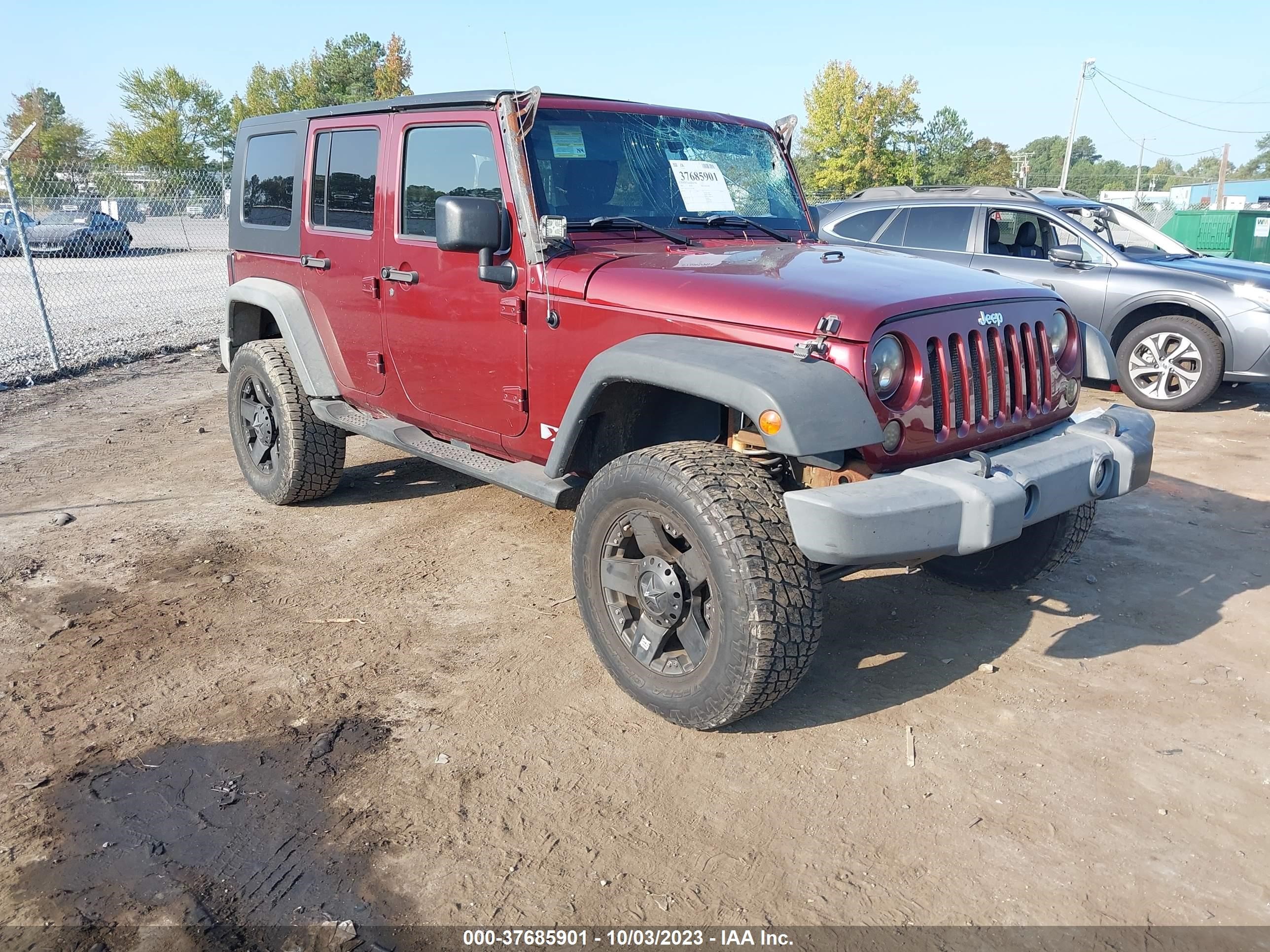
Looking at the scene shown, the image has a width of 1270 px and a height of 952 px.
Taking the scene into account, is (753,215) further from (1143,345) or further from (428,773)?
(1143,345)

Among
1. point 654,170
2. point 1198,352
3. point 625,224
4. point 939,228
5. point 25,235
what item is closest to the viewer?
point 625,224

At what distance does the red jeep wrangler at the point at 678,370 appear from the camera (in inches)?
112

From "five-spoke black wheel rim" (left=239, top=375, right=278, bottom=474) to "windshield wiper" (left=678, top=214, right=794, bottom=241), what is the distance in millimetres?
2622

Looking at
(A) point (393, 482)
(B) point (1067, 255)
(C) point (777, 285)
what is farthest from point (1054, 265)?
(C) point (777, 285)

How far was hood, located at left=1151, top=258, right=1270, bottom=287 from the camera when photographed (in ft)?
25.5

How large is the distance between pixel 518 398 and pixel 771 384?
1.40 metres

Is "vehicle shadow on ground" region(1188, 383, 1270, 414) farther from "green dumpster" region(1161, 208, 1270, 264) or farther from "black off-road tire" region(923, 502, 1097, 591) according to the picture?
"green dumpster" region(1161, 208, 1270, 264)

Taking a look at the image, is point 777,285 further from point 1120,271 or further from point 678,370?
point 1120,271

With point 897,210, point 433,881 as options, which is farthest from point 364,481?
point 897,210

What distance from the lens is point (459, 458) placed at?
4.25 meters

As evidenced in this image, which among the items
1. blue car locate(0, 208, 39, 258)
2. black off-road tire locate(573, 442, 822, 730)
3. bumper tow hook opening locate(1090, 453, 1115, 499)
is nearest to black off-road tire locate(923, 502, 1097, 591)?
bumper tow hook opening locate(1090, 453, 1115, 499)

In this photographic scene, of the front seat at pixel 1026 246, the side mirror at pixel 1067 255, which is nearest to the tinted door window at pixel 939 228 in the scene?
the front seat at pixel 1026 246

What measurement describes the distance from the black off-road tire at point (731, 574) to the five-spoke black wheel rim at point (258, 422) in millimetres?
2931

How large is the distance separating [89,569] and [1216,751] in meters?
4.83
